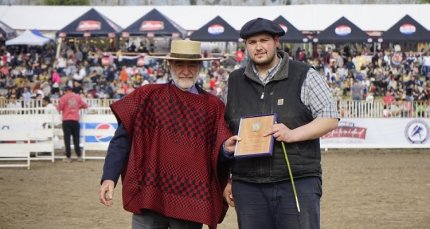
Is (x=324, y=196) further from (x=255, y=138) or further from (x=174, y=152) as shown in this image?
(x=255, y=138)

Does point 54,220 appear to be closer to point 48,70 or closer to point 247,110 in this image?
point 247,110

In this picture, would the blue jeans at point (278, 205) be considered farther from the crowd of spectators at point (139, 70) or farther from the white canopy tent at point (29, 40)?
the white canopy tent at point (29, 40)

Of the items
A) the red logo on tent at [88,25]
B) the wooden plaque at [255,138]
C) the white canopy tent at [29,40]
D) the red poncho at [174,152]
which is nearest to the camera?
the wooden plaque at [255,138]

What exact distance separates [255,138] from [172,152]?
591 millimetres

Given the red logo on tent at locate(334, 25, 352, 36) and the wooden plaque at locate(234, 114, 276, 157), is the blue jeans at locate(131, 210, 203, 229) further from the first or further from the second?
the red logo on tent at locate(334, 25, 352, 36)

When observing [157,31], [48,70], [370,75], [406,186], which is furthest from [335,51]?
[406,186]

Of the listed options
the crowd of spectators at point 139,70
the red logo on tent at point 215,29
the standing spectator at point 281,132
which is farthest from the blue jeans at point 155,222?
the red logo on tent at point 215,29

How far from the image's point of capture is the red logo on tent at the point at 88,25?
31031 mm

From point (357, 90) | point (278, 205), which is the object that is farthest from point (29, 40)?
point (278, 205)

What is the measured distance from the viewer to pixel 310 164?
5.20m

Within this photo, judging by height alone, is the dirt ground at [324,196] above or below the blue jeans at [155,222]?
below

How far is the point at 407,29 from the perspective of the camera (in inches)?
1195

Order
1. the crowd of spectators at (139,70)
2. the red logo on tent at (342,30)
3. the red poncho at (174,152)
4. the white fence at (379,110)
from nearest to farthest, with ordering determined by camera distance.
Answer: the red poncho at (174,152)
the white fence at (379,110)
the red logo on tent at (342,30)
the crowd of spectators at (139,70)

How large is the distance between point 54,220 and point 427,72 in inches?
984
